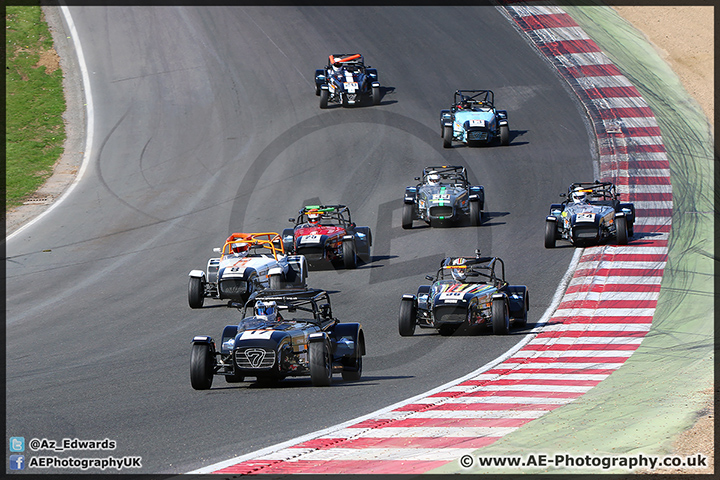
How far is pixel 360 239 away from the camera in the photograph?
2575 cm

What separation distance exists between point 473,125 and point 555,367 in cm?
2024

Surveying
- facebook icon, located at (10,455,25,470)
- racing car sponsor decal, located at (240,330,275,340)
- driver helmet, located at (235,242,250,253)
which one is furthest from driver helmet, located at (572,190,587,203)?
facebook icon, located at (10,455,25,470)

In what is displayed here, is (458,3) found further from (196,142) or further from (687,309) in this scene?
(687,309)

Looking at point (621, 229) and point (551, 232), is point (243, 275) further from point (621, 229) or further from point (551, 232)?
point (621, 229)

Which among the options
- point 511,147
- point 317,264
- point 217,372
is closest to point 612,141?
point 511,147

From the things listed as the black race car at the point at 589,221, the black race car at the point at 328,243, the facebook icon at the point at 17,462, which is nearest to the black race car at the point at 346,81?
the black race car at the point at 328,243

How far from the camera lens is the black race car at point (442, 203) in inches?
1112

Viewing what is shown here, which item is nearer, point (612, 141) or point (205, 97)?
point (612, 141)

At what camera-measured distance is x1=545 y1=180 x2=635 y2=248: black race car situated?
83.7 feet

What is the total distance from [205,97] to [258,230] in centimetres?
1390

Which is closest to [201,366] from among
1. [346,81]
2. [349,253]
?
[349,253]

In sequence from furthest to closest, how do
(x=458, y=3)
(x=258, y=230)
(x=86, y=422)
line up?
(x=458, y=3), (x=258, y=230), (x=86, y=422)

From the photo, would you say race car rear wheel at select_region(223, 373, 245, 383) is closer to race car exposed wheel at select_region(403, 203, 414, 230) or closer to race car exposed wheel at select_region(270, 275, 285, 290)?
race car exposed wheel at select_region(270, 275, 285, 290)

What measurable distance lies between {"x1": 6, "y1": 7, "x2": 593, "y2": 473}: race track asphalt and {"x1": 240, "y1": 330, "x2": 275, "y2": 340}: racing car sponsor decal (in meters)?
0.88
